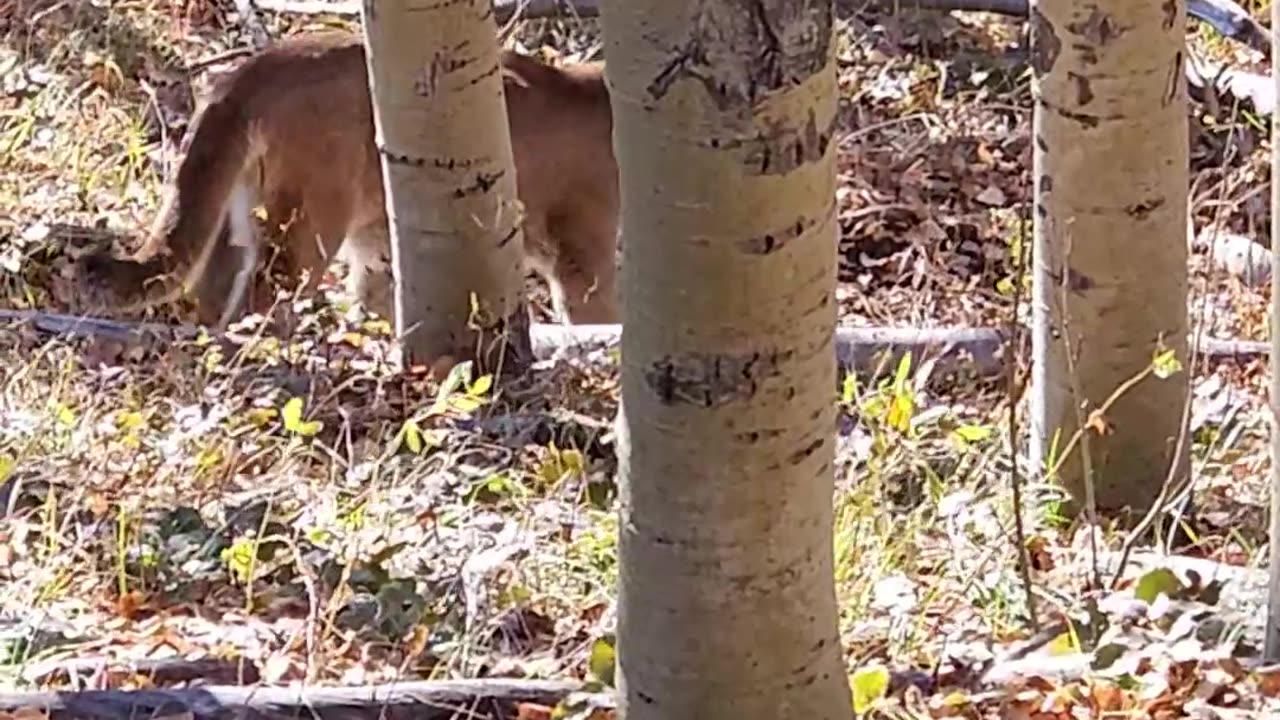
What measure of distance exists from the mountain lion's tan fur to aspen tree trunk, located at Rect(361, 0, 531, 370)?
790 mm

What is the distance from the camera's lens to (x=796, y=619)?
250cm

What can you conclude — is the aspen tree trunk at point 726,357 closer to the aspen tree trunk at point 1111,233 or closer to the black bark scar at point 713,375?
the black bark scar at point 713,375

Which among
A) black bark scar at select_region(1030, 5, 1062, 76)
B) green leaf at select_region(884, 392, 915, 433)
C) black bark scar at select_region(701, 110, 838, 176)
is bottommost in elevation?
green leaf at select_region(884, 392, 915, 433)

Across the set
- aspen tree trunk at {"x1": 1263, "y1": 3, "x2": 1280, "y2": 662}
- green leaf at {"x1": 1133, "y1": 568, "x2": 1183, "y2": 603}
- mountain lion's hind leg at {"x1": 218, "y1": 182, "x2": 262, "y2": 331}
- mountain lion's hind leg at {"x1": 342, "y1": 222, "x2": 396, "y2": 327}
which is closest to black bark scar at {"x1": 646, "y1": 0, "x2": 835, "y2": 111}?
aspen tree trunk at {"x1": 1263, "y1": 3, "x2": 1280, "y2": 662}

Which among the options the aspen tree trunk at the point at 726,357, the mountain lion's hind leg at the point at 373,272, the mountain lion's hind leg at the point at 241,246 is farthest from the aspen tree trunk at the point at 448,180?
the aspen tree trunk at the point at 726,357

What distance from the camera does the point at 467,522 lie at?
430cm

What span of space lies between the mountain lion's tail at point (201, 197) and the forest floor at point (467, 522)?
0.27 metres

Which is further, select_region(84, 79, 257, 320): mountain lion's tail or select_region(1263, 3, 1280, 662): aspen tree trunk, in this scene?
select_region(84, 79, 257, 320): mountain lion's tail

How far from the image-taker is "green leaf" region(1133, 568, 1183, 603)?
3.49 meters

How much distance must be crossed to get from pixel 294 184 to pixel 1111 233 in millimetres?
3132

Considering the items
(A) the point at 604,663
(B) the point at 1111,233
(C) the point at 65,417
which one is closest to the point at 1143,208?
(B) the point at 1111,233

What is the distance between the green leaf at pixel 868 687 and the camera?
290 cm

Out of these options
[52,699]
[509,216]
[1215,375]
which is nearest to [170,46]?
[509,216]

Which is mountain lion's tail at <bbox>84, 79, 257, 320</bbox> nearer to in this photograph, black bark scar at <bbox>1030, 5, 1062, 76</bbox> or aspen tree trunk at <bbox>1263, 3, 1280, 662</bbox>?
black bark scar at <bbox>1030, 5, 1062, 76</bbox>
